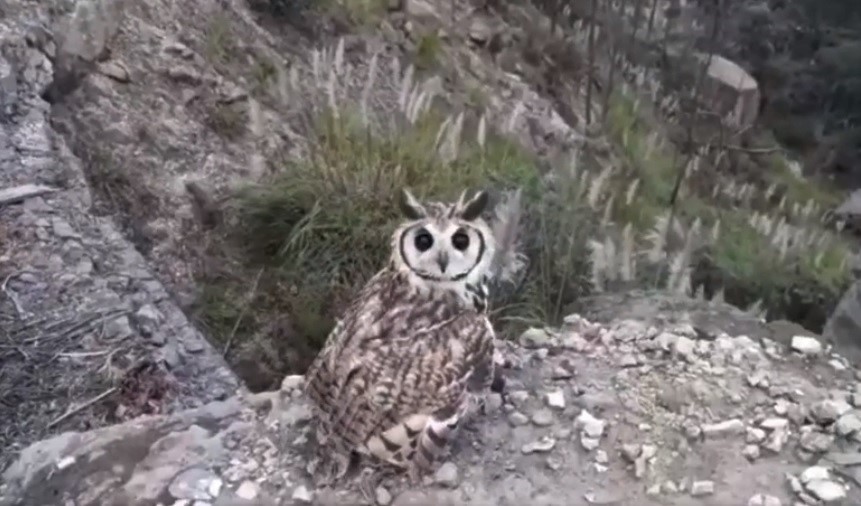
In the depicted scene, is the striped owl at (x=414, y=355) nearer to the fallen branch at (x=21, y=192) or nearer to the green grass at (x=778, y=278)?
the fallen branch at (x=21, y=192)

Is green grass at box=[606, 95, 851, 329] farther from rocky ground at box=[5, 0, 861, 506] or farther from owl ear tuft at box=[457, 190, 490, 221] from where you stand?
owl ear tuft at box=[457, 190, 490, 221]

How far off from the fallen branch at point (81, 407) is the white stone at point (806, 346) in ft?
6.64

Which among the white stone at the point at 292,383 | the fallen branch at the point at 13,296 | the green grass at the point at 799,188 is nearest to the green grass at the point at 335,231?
the fallen branch at the point at 13,296

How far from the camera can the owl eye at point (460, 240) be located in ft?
7.98

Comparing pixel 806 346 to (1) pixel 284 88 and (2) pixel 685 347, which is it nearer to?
(2) pixel 685 347

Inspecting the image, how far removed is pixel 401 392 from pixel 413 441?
12 centimetres

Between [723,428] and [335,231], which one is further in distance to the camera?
[335,231]

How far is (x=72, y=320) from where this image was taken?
11.0ft

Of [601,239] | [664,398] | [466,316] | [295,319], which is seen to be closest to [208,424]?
[466,316]

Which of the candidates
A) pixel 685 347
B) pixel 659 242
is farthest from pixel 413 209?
pixel 659 242

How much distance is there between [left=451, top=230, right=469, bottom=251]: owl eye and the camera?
2.43 m

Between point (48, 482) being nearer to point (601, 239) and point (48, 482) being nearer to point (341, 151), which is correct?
point (341, 151)

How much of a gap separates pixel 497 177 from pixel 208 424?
2.41m

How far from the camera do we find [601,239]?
4.50m
